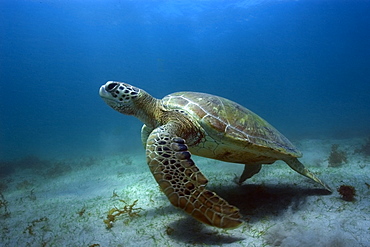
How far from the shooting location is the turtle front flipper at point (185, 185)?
6.49 ft

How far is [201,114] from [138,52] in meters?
60.3

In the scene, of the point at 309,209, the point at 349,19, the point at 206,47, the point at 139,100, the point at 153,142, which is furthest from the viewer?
the point at 206,47

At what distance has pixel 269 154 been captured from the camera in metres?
3.70

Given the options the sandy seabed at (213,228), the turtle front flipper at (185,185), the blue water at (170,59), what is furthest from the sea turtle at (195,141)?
the blue water at (170,59)

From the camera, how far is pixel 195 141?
3637 millimetres

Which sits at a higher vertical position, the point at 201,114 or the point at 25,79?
the point at 25,79

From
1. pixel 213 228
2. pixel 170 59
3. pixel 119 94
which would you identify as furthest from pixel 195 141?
pixel 170 59

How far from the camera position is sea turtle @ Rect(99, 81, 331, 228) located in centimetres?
Answer: 207

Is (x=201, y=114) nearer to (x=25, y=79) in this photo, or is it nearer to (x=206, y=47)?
(x=206, y=47)

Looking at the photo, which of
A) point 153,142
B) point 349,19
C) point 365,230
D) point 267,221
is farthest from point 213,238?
point 349,19

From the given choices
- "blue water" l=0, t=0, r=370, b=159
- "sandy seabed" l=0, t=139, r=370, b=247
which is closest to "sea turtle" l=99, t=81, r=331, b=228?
"sandy seabed" l=0, t=139, r=370, b=247

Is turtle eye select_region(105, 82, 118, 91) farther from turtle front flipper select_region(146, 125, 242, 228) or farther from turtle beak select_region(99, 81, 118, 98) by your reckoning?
turtle front flipper select_region(146, 125, 242, 228)

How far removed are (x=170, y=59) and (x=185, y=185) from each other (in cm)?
6636

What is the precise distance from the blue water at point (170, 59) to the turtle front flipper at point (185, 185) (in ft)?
73.9
